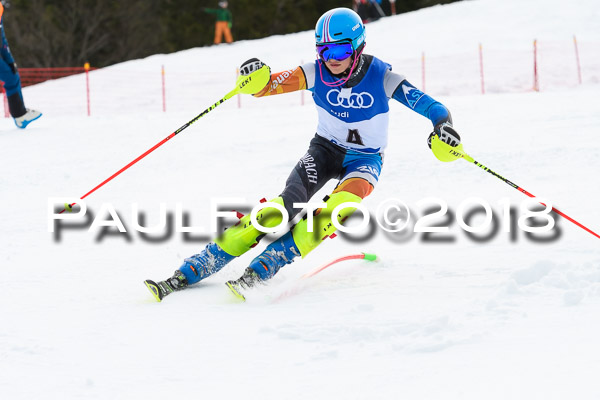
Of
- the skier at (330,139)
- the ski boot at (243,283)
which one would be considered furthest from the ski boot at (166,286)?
the ski boot at (243,283)

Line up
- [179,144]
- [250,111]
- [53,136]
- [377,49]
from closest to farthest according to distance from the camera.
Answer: [179,144] → [53,136] → [250,111] → [377,49]

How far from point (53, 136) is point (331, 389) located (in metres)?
8.78

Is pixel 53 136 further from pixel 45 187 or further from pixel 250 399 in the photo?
pixel 250 399

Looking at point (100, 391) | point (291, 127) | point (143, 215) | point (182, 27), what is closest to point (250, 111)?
point (291, 127)

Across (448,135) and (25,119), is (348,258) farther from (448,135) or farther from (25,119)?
(25,119)

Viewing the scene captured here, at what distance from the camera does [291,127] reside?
10523 millimetres

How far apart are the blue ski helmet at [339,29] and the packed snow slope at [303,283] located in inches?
53.3

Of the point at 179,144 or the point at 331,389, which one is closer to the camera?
the point at 331,389

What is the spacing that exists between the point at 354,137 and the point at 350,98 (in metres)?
0.24

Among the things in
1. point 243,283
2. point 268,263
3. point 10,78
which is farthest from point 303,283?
point 10,78

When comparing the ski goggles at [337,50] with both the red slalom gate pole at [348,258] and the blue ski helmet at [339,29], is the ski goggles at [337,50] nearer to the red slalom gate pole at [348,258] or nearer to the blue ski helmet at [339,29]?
the blue ski helmet at [339,29]

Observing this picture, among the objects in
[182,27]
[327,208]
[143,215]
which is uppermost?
[182,27]

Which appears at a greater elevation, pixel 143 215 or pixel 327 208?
pixel 327 208

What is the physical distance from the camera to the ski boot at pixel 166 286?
3732 millimetres
